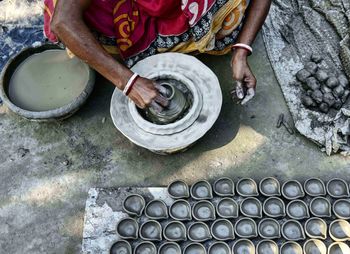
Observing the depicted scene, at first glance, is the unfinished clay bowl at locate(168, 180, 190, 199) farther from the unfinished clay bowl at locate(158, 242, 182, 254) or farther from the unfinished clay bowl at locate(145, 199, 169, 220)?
the unfinished clay bowl at locate(158, 242, 182, 254)

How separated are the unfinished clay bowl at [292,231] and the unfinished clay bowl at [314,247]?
1.6 inches

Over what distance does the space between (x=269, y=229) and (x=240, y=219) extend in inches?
5.9

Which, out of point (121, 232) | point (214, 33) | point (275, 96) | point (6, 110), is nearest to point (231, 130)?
point (275, 96)

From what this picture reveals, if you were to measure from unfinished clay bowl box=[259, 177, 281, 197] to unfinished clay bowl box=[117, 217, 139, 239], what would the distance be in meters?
0.67

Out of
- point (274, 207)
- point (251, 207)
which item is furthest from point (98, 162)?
point (274, 207)

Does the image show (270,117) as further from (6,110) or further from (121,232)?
(6,110)

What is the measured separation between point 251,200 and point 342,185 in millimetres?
478

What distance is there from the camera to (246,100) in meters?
2.70

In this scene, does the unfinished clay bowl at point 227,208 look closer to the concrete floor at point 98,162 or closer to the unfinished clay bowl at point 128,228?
the concrete floor at point 98,162

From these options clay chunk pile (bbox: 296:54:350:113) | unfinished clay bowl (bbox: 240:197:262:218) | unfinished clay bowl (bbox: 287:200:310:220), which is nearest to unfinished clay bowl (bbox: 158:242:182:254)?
unfinished clay bowl (bbox: 240:197:262:218)

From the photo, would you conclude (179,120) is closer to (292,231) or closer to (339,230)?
(292,231)

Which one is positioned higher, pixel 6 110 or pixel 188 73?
pixel 188 73

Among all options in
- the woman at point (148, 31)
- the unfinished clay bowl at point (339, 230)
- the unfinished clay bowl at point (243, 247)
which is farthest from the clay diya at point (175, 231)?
the unfinished clay bowl at point (339, 230)

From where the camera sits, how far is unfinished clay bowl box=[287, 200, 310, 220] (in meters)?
2.52
